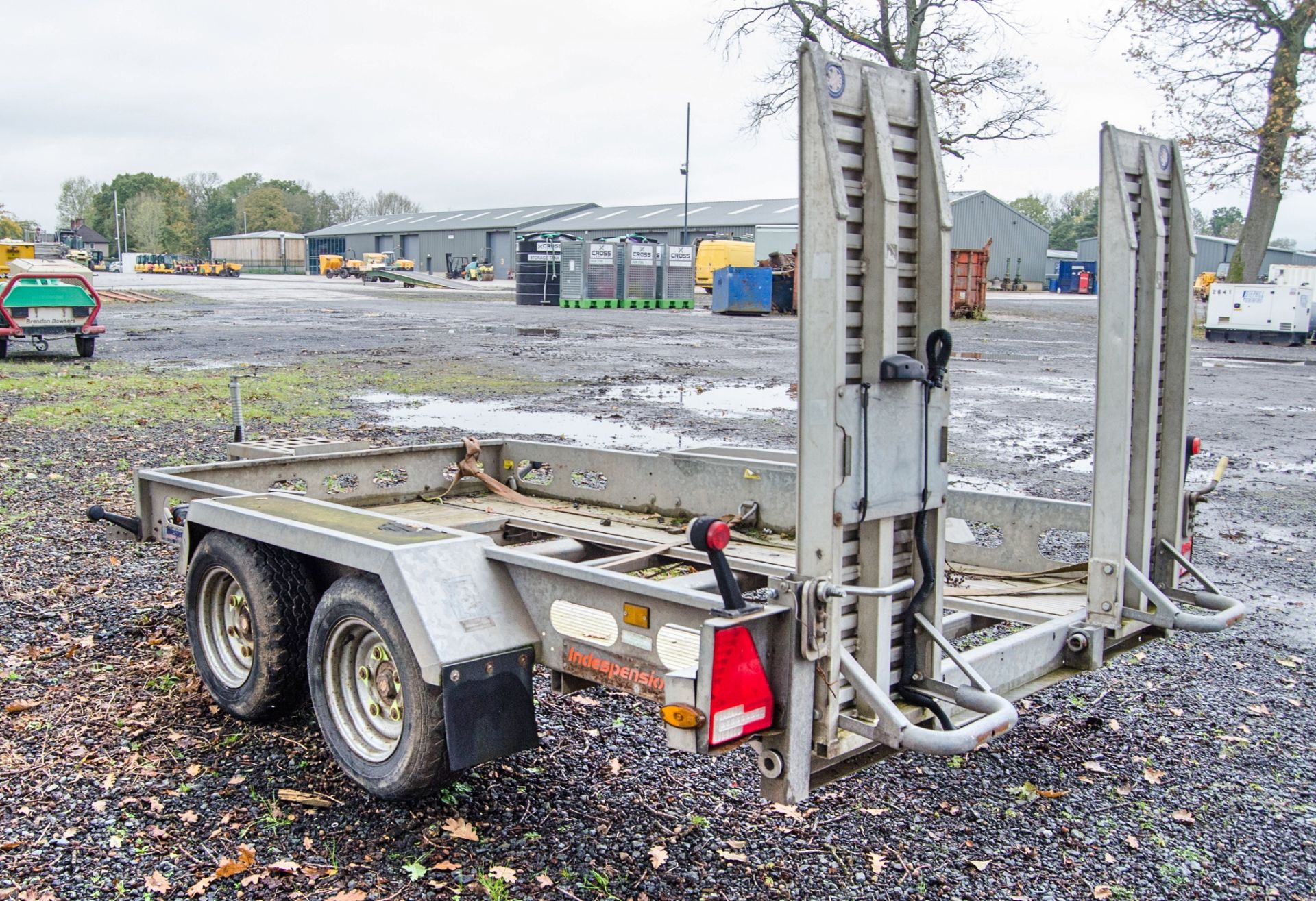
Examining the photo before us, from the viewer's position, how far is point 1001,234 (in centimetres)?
8331

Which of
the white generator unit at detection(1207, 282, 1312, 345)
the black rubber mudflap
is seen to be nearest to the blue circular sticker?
the black rubber mudflap

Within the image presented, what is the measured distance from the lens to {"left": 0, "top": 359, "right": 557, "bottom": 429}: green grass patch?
43.9 ft

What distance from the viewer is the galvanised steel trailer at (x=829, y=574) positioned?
10.4 ft

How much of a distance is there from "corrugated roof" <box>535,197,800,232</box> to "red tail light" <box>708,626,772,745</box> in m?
71.3

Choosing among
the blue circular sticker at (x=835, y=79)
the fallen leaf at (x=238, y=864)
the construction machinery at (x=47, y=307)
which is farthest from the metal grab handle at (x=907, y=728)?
the construction machinery at (x=47, y=307)

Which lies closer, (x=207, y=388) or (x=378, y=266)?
(x=207, y=388)

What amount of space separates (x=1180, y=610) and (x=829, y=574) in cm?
181

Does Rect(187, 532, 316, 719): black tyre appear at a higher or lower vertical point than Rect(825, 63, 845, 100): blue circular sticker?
lower

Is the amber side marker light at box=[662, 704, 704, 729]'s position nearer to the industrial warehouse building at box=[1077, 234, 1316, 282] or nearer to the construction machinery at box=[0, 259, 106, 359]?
the construction machinery at box=[0, 259, 106, 359]

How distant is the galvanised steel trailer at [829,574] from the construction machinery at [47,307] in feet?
52.5

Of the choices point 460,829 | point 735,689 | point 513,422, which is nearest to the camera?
point 735,689

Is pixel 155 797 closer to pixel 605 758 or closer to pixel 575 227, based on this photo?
pixel 605 758

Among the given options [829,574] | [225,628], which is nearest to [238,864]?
[225,628]

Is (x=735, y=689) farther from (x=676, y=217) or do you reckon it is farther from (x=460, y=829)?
(x=676, y=217)
